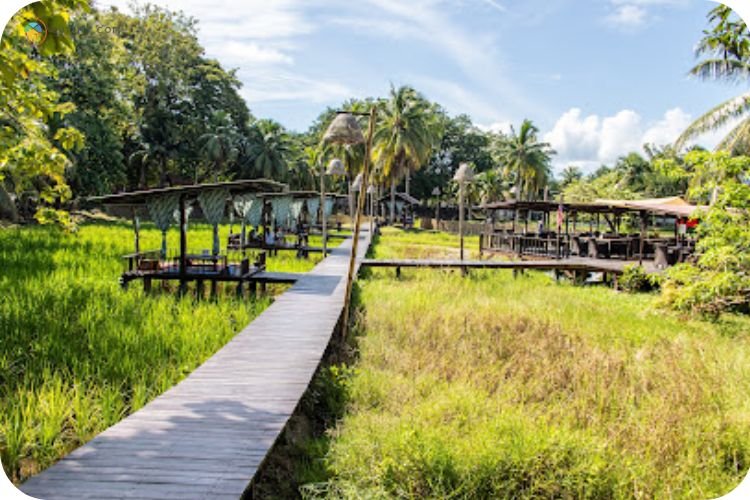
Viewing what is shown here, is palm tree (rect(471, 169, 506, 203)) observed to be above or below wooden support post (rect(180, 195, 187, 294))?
above

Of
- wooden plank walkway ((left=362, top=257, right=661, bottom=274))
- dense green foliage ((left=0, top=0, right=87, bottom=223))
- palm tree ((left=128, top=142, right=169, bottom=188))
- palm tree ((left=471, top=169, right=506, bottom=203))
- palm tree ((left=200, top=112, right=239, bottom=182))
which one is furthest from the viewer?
palm tree ((left=471, top=169, right=506, bottom=203))

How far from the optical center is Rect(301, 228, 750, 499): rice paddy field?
371cm

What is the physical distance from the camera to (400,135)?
3850 centimetres

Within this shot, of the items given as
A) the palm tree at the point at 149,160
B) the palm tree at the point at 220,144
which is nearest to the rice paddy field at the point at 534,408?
the palm tree at the point at 149,160

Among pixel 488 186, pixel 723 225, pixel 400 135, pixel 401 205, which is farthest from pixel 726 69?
pixel 488 186

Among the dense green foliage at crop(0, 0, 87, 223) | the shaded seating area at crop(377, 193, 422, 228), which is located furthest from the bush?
the shaded seating area at crop(377, 193, 422, 228)

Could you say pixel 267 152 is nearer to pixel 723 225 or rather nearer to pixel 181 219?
pixel 181 219

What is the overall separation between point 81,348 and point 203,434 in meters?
3.06

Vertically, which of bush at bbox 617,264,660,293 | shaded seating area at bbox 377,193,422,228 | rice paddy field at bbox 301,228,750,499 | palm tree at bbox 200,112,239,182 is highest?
palm tree at bbox 200,112,239,182

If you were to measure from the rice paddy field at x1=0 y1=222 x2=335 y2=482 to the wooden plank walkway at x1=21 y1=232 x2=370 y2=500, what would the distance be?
1.41ft

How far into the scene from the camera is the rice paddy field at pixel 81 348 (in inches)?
161

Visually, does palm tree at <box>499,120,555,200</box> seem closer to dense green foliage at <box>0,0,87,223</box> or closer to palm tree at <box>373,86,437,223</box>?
palm tree at <box>373,86,437,223</box>

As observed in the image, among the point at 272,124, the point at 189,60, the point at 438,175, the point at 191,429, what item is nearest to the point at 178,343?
the point at 191,429

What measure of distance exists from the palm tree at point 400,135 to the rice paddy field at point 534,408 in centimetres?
3017
